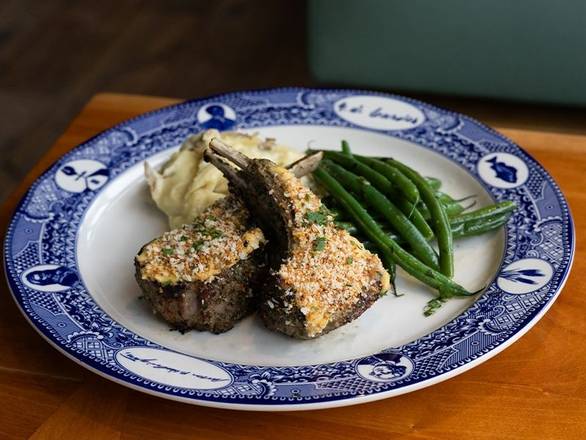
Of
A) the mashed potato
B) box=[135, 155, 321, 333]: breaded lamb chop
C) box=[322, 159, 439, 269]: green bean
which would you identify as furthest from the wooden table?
the mashed potato

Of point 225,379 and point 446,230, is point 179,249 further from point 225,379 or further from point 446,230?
point 446,230

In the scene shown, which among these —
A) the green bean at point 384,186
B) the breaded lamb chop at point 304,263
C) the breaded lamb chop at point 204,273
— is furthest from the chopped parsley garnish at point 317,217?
the green bean at point 384,186

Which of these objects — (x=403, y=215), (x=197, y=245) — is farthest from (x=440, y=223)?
(x=197, y=245)

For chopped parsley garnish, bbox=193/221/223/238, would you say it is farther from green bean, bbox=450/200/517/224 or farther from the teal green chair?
the teal green chair

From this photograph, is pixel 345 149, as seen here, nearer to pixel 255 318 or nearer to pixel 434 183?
pixel 434 183

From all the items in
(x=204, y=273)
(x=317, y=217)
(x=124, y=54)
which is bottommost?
(x=124, y=54)

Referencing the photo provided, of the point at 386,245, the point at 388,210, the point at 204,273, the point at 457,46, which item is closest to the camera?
the point at 204,273

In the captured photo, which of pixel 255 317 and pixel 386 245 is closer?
pixel 255 317
